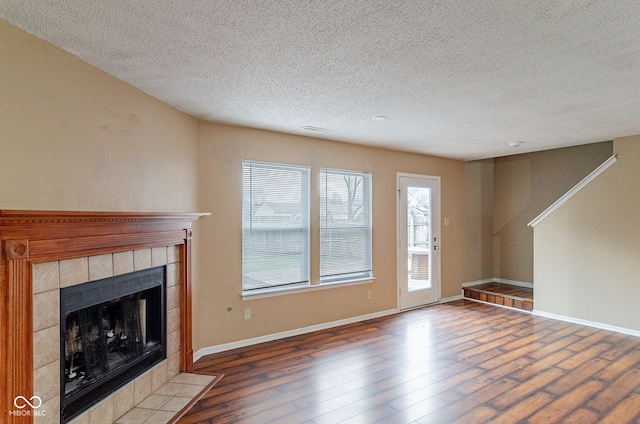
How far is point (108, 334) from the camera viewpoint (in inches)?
103

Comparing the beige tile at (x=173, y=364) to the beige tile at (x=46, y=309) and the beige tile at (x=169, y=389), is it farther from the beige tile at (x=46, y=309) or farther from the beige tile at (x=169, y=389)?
the beige tile at (x=46, y=309)

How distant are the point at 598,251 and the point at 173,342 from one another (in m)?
5.09

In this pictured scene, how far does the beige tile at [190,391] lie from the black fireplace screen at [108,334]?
0.32 meters

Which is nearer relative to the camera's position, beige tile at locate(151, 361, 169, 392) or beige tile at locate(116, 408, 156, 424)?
beige tile at locate(116, 408, 156, 424)

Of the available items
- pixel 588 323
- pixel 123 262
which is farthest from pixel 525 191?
pixel 123 262

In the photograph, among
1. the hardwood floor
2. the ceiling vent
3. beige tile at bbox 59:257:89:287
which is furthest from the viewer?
the ceiling vent

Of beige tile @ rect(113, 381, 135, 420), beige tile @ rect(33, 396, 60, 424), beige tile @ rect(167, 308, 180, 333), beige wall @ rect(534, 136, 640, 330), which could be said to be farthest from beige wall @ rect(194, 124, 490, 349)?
beige tile @ rect(33, 396, 60, 424)

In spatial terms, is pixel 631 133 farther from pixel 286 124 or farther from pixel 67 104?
pixel 67 104

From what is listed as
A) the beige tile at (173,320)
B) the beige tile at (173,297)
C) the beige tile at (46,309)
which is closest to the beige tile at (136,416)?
the beige tile at (173,320)

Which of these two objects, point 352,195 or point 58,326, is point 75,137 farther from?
point 352,195

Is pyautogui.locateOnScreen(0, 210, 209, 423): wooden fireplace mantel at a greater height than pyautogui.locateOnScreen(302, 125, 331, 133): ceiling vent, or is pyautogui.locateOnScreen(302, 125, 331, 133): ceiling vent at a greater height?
pyautogui.locateOnScreen(302, 125, 331, 133): ceiling vent

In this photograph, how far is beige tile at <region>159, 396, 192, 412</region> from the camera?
263 centimetres

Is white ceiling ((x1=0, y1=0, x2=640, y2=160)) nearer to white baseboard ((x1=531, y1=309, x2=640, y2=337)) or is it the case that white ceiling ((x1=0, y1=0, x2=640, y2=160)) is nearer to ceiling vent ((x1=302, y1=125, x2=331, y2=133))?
ceiling vent ((x1=302, y1=125, x2=331, y2=133))

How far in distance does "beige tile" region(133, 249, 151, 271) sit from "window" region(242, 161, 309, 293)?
4.05 ft
